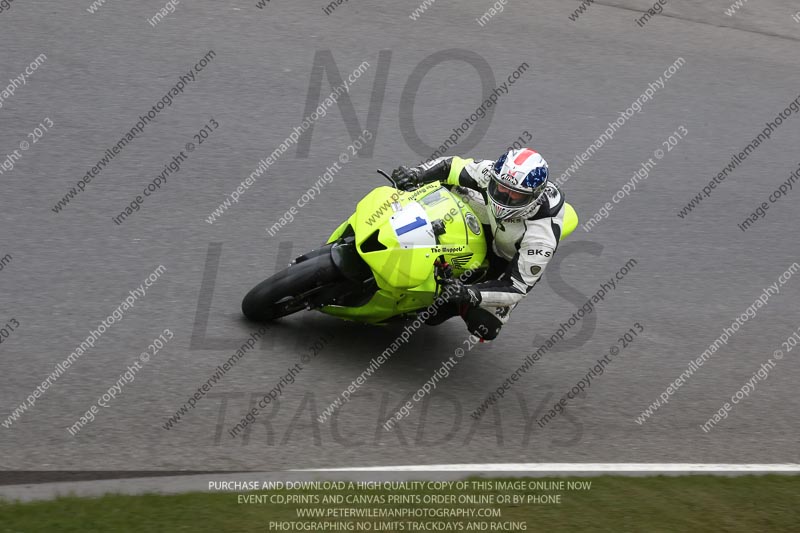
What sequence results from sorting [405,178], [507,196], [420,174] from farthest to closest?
1. [420,174]
2. [405,178]
3. [507,196]

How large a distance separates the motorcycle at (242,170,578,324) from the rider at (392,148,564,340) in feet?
0.40

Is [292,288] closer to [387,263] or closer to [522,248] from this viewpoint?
[387,263]

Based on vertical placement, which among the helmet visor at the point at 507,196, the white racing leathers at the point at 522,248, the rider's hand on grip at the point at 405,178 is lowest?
the rider's hand on grip at the point at 405,178

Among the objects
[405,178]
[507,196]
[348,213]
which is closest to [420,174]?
[405,178]

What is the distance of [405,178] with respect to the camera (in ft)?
24.1

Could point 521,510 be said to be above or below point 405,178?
below

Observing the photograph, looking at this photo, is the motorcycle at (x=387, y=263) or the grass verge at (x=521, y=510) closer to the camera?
the grass verge at (x=521, y=510)

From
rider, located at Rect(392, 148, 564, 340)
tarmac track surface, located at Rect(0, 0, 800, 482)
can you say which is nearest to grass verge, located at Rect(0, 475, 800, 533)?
tarmac track surface, located at Rect(0, 0, 800, 482)

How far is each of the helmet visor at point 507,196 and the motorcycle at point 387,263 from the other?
37cm

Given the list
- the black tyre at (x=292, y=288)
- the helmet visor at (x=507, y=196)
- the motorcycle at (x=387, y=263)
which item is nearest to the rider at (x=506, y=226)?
the helmet visor at (x=507, y=196)

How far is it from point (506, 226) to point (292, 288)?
148 centimetres

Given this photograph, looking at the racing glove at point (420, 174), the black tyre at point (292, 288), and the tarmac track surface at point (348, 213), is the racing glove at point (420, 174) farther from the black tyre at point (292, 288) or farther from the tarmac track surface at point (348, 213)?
the tarmac track surface at point (348, 213)

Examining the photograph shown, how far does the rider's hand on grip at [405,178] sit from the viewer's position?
7.35 m

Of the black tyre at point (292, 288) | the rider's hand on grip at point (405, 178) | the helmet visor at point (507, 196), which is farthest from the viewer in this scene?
the rider's hand on grip at point (405, 178)
